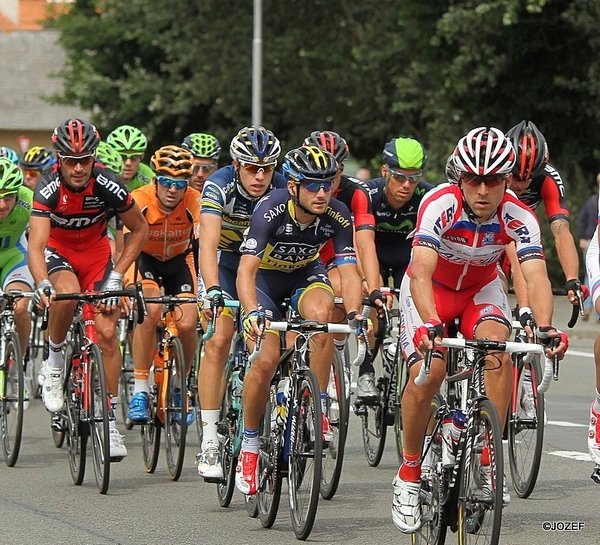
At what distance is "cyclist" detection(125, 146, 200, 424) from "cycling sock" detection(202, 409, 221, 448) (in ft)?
5.31

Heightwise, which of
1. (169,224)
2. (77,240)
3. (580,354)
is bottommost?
(580,354)

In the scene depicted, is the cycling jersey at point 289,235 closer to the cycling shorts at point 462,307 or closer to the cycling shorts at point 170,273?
the cycling shorts at point 462,307

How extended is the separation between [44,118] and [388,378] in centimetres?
6628

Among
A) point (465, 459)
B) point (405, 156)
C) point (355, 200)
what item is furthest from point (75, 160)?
point (465, 459)

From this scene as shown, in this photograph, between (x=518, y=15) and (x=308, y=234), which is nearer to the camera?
(x=308, y=234)

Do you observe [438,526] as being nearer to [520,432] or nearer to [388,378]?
[520,432]

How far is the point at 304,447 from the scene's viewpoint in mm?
7688

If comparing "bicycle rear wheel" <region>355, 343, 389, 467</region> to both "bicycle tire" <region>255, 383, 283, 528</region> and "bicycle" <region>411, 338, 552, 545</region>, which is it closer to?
"bicycle tire" <region>255, 383, 283, 528</region>

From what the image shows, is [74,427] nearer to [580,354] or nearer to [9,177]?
[9,177]

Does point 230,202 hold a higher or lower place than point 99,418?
higher

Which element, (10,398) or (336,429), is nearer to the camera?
(336,429)

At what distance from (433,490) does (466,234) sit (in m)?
1.24

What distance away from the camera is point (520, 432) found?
8.95 meters

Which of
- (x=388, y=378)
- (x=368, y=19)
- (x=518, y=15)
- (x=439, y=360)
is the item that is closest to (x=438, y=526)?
(x=439, y=360)
